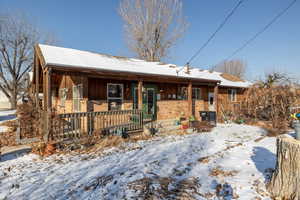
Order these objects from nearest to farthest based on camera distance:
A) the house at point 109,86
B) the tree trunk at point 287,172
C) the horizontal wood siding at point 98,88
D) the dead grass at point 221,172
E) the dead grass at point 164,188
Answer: the tree trunk at point 287,172
the dead grass at point 164,188
the dead grass at point 221,172
the house at point 109,86
the horizontal wood siding at point 98,88

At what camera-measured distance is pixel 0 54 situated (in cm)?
2098

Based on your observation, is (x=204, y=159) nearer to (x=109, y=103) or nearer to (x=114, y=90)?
(x=109, y=103)

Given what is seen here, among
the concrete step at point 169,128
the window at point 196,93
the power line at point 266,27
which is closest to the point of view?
the power line at point 266,27

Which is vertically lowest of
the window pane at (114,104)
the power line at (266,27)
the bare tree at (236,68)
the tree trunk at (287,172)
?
the tree trunk at (287,172)

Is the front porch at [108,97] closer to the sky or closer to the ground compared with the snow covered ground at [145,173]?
closer to the sky

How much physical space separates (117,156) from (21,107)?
577 centimetres

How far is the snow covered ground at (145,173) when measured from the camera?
2623 millimetres

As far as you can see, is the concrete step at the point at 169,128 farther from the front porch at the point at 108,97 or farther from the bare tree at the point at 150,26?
the bare tree at the point at 150,26

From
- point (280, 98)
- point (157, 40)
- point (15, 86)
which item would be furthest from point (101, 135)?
point (15, 86)

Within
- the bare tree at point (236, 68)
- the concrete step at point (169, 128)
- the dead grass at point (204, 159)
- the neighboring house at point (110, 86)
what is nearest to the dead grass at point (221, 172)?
the dead grass at point (204, 159)

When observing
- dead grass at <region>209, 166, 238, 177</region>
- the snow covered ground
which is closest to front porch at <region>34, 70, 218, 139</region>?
the snow covered ground

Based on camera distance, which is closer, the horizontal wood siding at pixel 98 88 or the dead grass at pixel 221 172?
the dead grass at pixel 221 172

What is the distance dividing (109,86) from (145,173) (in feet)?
18.7

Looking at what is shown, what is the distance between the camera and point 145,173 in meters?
3.29
